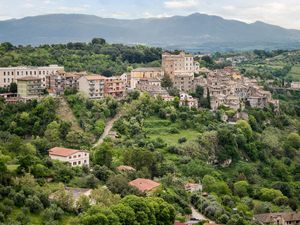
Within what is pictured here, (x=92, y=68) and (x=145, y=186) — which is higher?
(x=92, y=68)

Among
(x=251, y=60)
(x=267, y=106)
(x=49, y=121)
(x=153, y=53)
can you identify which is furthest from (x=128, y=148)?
(x=251, y=60)

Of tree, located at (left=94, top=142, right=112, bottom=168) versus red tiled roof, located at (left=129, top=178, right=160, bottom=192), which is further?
tree, located at (left=94, top=142, right=112, bottom=168)

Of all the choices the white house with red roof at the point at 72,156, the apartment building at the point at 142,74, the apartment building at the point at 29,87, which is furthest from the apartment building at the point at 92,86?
the white house with red roof at the point at 72,156

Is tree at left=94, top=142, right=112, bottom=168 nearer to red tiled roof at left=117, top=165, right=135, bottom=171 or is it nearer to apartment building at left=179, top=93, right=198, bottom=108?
red tiled roof at left=117, top=165, right=135, bottom=171

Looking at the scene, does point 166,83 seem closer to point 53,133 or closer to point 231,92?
point 231,92

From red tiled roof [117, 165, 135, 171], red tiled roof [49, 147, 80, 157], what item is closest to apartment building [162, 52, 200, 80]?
red tiled roof [117, 165, 135, 171]

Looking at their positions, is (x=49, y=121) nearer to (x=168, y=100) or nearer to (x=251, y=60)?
(x=168, y=100)
